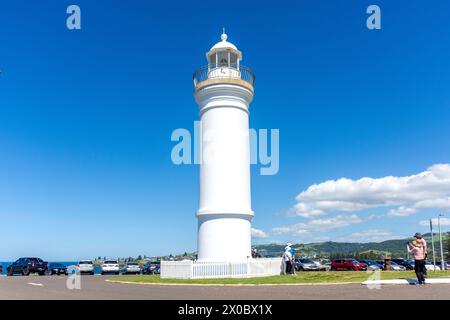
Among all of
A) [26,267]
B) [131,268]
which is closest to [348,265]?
[131,268]

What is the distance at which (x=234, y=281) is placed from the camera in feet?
62.1

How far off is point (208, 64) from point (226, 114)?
12.5 feet

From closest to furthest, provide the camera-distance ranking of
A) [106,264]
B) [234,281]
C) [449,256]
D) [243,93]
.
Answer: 1. [234,281]
2. [243,93]
3. [106,264]
4. [449,256]

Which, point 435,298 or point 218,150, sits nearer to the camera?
point 435,298

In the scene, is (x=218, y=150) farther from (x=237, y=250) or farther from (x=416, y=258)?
(x=416, y=258)

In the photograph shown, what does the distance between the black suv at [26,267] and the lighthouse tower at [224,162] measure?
17.7m

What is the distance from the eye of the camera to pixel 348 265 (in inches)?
1471

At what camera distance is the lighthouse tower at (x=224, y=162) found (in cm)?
2400

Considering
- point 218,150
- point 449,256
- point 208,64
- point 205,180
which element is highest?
point 208,64

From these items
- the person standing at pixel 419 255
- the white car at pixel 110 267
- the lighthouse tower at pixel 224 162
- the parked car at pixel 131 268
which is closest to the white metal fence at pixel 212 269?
the lighthouse tower at pixel 224 162

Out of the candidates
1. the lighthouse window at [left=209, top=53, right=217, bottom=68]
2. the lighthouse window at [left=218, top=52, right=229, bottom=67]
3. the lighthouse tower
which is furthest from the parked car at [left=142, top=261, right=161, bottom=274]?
the lighthouse window at [left=218, top=52, right=229, bottom=67]

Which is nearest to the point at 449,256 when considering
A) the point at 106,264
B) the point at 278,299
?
the point at 106,264

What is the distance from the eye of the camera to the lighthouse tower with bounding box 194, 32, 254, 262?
78.7 ft
